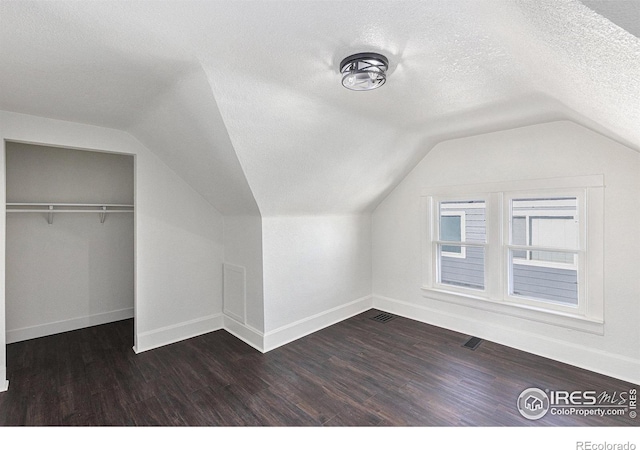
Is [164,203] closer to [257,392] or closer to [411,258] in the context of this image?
[257,392]

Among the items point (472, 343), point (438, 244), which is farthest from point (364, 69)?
point (472, 343)

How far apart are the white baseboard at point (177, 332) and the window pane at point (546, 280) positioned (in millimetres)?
3456

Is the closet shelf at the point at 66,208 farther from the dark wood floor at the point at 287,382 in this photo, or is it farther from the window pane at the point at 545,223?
the window pane at the point at 545,223

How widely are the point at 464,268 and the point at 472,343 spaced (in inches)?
35.4

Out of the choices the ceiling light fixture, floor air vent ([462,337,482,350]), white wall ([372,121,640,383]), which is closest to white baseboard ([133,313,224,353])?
white wall ([372,121,640,383])

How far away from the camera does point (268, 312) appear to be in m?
3.19

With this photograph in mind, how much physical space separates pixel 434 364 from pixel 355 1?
2.88 metres

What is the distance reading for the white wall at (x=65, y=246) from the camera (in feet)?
11.0

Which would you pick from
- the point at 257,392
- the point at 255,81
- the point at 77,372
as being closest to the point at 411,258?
the point at 257,392

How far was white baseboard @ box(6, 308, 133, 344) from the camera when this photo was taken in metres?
3.36

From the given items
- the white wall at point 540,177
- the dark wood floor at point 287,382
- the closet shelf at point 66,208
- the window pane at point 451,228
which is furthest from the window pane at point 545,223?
the closet shelf at point 66,208

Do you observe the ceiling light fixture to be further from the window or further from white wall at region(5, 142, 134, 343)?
Result: white wall at region(5, 142, 134, 343)

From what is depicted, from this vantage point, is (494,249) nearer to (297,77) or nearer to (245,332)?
(297,77)

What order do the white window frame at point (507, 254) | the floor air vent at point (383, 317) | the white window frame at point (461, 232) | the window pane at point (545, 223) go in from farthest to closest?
the floor air vent at point (383, 317) < the white window frame at point (461, 232) < the window pane at point (545, 223) < the white window frame at point (507, 254)
